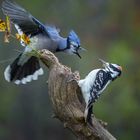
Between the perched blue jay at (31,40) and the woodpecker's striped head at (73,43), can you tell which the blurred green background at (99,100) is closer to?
the perched blue jay at (31,40)

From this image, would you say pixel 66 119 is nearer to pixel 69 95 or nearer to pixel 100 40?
pixel 69 95

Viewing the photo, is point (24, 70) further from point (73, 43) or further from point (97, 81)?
point (97, 81)

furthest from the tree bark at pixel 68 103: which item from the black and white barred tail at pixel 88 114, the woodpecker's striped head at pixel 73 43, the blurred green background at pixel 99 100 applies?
the blurred green background at pixel 99 100

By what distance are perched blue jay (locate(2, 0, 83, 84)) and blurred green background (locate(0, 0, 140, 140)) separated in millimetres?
3778

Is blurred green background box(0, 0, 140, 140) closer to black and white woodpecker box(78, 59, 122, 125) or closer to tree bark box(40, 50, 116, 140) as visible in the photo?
black and white woodpecker box(78, 59, 122, 125)

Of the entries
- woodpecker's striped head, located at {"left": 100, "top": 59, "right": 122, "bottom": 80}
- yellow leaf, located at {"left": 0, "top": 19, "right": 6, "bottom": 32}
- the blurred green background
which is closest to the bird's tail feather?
woodpecker's striped head, located at {"left": 100, "top": 59, "right": 122, "bottom": 80}

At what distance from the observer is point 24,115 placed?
36.1ft

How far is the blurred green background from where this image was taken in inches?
423

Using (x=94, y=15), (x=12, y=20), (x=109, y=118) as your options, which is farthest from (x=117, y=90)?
(x=12, y=20)

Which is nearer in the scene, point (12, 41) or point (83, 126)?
point (83, 126)

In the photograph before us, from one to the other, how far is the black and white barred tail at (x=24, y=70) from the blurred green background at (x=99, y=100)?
3762mm

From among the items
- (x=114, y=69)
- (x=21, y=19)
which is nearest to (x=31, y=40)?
(x=21, y=19)

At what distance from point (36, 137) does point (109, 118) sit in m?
1.01

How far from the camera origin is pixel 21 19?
6152 mm
